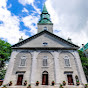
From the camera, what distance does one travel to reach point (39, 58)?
1577 centimetres

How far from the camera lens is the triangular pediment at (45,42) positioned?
17016 millimetres

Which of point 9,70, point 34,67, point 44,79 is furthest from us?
point 34,67

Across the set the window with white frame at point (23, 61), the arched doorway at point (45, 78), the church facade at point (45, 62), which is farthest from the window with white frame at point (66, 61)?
the window with white frame at point (23, 61)

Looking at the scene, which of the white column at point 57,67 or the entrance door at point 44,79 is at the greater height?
the white column at point 57,67

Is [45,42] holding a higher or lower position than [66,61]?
higher

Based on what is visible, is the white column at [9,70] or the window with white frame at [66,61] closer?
the white column at [9,70]

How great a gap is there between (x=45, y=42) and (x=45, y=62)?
201 inches

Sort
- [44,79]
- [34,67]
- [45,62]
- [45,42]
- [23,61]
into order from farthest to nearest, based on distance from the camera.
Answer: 1. [45,42]
2. [23,61]
3. [45,62]
4. [34,67]
5. [44,79]

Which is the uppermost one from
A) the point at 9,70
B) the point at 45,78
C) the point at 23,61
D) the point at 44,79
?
the point at 23,61

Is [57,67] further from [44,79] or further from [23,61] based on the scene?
[23,61]

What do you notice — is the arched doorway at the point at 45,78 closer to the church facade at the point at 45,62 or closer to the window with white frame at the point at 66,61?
the church facade at the point at 45,62

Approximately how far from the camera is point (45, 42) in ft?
57.7

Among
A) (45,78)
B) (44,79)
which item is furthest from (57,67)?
(44,79)

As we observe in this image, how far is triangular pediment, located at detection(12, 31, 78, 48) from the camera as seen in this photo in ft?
55.8
